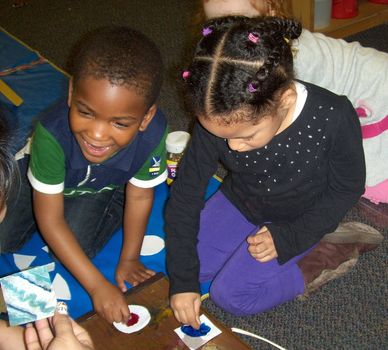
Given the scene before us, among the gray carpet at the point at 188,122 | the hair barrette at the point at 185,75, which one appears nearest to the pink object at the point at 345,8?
the gray carpet at the point at 188,122

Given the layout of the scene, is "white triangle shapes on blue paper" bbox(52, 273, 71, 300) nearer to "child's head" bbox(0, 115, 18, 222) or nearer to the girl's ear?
"child's head" bbox(0, 115, 18, 222)

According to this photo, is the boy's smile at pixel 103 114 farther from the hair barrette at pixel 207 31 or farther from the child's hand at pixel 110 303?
the child's hand at pixel 110 303

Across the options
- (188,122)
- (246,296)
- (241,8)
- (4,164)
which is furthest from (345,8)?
(4,164)

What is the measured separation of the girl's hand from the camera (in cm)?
111

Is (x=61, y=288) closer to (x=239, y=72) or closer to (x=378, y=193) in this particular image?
(x=239, y=72)

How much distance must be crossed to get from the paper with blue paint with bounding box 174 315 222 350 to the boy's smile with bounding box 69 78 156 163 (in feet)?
1.34

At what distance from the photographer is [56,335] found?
827mm

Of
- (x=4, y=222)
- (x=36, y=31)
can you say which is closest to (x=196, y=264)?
(x=4, y=222)

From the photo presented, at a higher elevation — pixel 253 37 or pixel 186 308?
pixel 253 37

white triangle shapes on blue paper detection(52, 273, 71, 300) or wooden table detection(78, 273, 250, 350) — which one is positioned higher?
wooden table detection(78, 273, 250, 350)

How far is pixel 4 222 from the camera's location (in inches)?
57.6

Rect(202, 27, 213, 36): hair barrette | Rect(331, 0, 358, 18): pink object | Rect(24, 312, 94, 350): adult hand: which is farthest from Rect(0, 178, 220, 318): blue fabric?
Rect(331, 0, 358, 18): pink object

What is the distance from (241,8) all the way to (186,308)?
2.32 feet

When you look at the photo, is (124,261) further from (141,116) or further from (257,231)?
(141,116)
